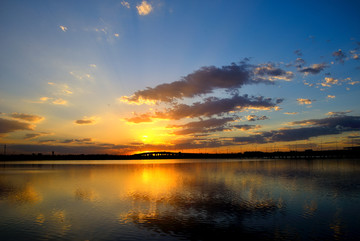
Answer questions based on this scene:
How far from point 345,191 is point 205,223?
96.2 ft

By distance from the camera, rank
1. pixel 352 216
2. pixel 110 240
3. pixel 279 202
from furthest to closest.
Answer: pixel 279 202
pixel 352 216
pixel 110 240

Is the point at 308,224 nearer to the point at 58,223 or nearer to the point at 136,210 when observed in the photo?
the point at 136,210

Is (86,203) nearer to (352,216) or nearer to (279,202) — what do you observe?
(279,202)

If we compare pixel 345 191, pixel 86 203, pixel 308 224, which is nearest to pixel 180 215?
pixel 308 224

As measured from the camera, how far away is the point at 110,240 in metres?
18.2

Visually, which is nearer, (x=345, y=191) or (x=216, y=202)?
(x=216, y=202)

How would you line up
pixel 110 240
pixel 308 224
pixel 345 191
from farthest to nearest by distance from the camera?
pixel 345 191 < pixel 308 224 < pixel 110 240

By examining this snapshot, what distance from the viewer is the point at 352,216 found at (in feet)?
81.3

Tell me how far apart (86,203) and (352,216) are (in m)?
→ 30.2

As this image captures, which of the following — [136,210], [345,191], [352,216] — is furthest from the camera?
[345,191]

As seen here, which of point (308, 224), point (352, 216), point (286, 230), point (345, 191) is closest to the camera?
point (286, 230)

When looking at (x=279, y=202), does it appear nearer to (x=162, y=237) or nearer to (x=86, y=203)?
(x=162, y=237)

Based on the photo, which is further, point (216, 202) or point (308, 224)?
point (216, 202)

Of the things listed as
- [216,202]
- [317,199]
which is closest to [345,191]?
[317,199]
